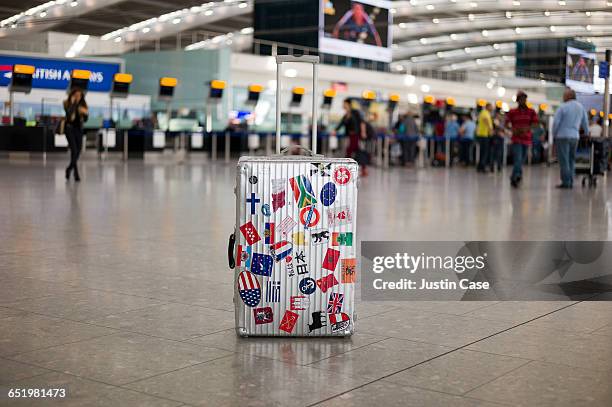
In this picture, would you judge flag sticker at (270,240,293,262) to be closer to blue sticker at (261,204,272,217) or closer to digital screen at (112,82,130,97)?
blue sticker at (261,204,272,217)

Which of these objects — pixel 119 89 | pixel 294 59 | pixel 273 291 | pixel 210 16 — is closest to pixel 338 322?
pixel 273 291

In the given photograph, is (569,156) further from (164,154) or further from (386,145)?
(164,154)

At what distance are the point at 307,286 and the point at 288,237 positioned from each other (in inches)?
8.3

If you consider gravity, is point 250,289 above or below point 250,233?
below

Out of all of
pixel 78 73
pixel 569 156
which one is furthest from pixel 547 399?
pixel 78 73

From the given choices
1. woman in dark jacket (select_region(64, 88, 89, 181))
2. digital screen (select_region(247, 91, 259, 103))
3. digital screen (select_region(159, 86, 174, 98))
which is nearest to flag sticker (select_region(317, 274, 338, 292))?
woman in dark jacket (select_region(64, 88, 89, 181))

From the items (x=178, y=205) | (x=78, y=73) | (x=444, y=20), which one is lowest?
(x=178, y=205)

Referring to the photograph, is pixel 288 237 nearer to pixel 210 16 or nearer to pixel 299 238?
pixel 299 238

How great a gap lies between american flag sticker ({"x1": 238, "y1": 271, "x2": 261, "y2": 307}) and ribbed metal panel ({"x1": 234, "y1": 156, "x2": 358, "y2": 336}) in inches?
0.6

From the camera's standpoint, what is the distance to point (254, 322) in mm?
3477

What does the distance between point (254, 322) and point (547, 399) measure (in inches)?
48.6

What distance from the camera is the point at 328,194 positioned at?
350 centimetres

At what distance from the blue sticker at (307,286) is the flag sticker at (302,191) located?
0.97ft

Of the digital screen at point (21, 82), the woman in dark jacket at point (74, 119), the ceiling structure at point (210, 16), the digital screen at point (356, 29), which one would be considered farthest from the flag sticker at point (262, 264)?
the ceiling structure at point (210, 16)
